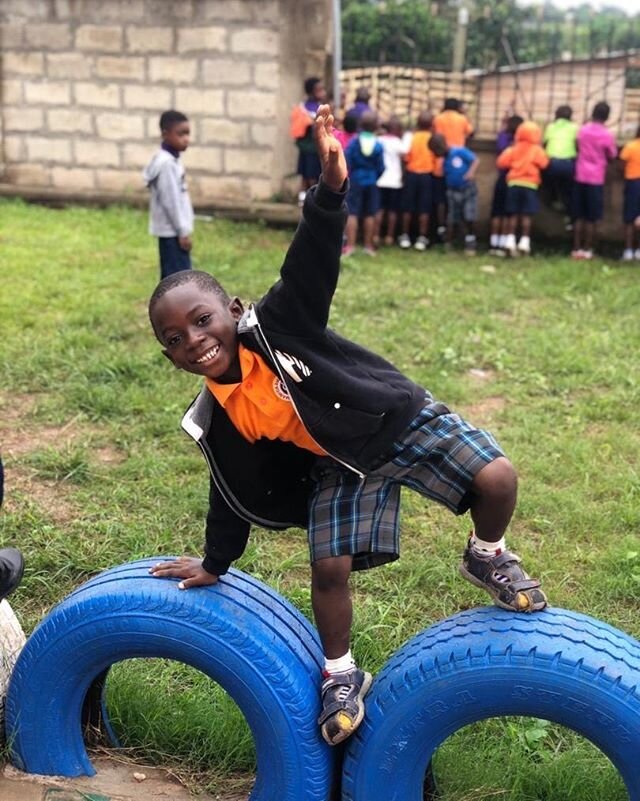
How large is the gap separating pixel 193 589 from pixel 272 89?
1016 centimetres

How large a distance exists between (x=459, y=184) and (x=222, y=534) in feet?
30.1

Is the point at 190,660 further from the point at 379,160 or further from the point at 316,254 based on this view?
the point at 379,160

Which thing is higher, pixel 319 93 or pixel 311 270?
pixel 319 93

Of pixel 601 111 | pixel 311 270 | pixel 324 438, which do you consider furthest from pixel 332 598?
pixel 601 111

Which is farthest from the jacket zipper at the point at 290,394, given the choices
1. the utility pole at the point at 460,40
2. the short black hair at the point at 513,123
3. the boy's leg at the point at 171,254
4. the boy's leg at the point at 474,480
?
the utility pole at the point at 460,40

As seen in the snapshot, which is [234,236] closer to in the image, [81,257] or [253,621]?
[81,257]

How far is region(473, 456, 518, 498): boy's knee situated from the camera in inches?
91.7

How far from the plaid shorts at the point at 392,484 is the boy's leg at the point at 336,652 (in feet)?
0.17

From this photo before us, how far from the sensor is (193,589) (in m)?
2.59

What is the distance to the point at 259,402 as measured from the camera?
2344mm

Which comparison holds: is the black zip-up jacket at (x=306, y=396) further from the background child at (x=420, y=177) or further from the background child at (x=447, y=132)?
the background child at (x=447, y=132)

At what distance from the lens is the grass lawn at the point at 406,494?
9.48 ft

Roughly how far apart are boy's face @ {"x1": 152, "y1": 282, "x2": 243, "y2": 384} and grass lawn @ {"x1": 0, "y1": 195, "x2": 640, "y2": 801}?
1254 millimetres

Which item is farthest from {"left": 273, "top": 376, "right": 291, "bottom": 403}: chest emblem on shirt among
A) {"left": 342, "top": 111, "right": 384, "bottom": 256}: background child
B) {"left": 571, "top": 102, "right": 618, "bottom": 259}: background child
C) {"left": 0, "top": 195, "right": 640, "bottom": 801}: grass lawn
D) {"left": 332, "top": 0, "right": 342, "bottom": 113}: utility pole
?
{"left": 332, "top": 0, "right": 342, "bottom": 113}: utility pole
